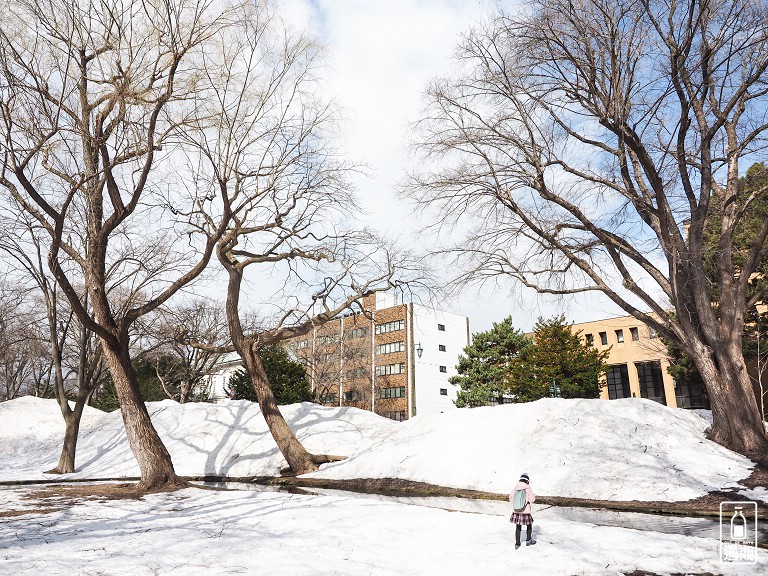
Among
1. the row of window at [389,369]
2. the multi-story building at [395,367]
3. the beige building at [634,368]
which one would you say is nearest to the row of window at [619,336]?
the beige building at [634,368]

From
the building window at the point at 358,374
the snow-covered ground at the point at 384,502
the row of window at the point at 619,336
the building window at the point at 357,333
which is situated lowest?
the snow-covered ground at the point at 384,502

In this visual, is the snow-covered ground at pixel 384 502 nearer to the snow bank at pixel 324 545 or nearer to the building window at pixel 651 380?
the snow bank at pixel 324 545

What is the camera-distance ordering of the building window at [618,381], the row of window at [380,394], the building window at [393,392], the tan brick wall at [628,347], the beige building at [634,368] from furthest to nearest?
the row of window at [380,394] < the building window at [393,392] < the building window at [618,381] < the tan brick wall at [628,347] < the beige building at [634,368]

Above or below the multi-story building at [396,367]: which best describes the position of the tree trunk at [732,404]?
below

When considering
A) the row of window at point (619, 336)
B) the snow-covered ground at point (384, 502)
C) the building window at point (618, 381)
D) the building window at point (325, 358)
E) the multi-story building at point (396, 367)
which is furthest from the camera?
the multi-story building at point (396, 367)

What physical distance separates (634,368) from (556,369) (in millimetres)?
20335

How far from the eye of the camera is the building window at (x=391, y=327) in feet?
207

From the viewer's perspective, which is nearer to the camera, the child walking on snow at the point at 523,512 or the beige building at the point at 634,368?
the child walking on snow at the point at 523,512

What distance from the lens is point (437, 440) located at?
55.0ft

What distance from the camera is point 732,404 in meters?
13.9

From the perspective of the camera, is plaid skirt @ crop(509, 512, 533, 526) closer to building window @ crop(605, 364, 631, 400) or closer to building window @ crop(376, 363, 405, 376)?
building window @ crop(605, 364, 631, 400)

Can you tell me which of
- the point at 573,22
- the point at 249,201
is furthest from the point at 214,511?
the point at 573,22

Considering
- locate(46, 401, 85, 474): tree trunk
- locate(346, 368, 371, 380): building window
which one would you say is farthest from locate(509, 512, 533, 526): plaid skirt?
locate(346, 368, 371, 380): building window

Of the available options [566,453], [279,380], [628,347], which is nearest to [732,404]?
[566,453]
